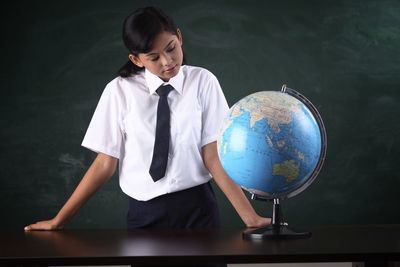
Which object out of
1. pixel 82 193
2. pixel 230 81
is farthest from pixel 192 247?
pixel 230 81

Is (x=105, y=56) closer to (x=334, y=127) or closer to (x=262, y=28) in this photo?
(x=262, y=28)

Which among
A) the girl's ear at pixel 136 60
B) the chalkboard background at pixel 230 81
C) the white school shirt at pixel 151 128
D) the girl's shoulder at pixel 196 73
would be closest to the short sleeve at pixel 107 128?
the white school shirt at pixel 151 128

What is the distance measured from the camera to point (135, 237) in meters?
1.28

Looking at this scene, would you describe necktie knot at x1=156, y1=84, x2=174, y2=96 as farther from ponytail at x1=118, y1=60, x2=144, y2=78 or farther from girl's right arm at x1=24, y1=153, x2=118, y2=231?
girl's right arm at x1=24, y1=153, x2=118, y2=231

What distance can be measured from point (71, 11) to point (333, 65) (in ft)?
7.51

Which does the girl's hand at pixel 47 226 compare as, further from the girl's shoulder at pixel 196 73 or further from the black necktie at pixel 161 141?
the girl's shoulder at pixel 196 73

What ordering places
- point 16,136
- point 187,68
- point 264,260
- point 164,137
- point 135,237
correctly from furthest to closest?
point 16,136, point 187,68, point 164,137, point 135,237, point 264,260

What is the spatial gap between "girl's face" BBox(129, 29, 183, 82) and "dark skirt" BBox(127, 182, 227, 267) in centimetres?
42

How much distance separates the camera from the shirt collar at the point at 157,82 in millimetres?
1602

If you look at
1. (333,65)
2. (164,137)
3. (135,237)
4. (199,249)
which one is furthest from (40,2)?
(199,249)

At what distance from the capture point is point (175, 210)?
5.15 ft

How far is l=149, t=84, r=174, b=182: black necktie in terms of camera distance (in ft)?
5.08

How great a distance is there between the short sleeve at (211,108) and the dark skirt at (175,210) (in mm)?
189

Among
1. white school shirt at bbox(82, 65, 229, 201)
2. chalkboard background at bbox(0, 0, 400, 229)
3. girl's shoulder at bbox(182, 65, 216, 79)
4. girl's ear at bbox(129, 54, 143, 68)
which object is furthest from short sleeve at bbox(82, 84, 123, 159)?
chalkboard background at bbox(0, 0, 400, 229)
